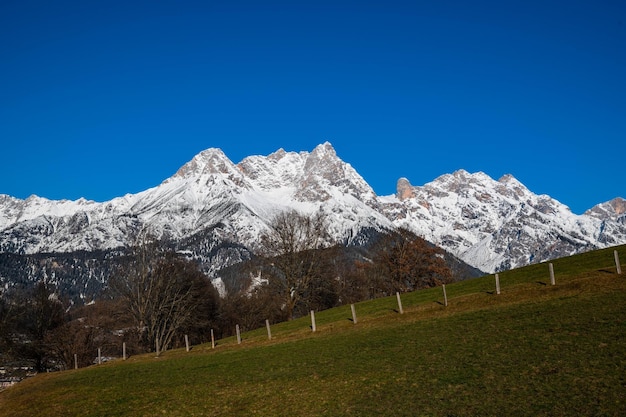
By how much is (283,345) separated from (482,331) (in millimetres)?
19059

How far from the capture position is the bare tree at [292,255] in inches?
3142

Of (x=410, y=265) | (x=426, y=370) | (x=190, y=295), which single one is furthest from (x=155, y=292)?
(x=426, y=370)

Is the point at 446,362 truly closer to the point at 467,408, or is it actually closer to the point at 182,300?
the point at 467,408

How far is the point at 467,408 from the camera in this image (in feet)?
64.3

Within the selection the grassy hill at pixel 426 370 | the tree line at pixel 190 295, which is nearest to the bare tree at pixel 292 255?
the tree line at pixel 190 295

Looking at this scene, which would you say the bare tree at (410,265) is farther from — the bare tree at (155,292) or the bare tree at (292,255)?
the bare tree at (155,292)

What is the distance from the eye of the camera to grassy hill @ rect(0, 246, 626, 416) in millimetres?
20641

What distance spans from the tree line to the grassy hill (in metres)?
31.9

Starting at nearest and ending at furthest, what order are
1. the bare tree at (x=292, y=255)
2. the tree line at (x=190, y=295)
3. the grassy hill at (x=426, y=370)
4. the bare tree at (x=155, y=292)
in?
the grassy hill at (x=426, y=370) → the bare tree at (x=155, y=292) → the tree line at (x=190, y=295) → the bare tree at (x=292, y=255)

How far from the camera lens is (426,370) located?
2622 centimetres

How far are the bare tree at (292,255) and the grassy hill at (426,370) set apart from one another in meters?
30.5

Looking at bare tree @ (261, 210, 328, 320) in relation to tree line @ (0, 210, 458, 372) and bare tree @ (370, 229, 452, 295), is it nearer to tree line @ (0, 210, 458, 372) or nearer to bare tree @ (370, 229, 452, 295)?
tree line @ (0, 210, 458, 372)

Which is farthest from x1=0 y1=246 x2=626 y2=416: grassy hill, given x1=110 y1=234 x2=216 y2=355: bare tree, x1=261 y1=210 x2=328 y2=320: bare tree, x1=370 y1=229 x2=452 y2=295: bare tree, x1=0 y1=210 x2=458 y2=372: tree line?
x1=370 y1=229 x2=452 y2=295: bare tree

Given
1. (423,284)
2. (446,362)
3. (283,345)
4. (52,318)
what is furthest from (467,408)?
(52,318)
